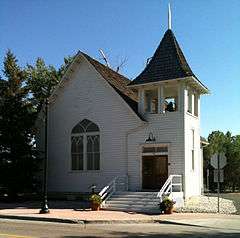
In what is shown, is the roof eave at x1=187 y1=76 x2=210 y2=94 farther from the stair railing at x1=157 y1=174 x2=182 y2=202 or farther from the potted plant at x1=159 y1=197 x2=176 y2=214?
the potted plant at x1=159 y1=197 x2=176 y2=214

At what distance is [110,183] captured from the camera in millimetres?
28609

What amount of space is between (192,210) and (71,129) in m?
11.0

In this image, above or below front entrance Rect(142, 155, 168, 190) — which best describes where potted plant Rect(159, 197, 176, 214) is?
below

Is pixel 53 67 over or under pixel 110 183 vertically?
over

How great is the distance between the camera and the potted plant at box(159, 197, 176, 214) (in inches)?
944

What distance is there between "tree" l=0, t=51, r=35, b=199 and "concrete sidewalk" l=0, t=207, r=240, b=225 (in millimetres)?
6832

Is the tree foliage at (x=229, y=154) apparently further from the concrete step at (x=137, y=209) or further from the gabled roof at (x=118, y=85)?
the concrete step at (x=137, y=209)

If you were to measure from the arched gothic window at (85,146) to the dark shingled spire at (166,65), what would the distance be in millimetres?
4356

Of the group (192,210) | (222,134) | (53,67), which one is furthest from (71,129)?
(222,134)

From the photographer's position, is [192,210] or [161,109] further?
[161,109]

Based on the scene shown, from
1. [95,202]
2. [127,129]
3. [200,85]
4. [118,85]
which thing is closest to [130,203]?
[95,202]

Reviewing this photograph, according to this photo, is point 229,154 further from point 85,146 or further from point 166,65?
point 166,65

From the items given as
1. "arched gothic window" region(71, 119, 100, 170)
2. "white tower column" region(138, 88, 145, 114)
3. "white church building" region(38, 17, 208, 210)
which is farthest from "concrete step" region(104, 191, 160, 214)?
"white tower column" region(138, 88, 145, 114)

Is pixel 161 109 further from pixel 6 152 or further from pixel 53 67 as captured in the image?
pixel 53 67
